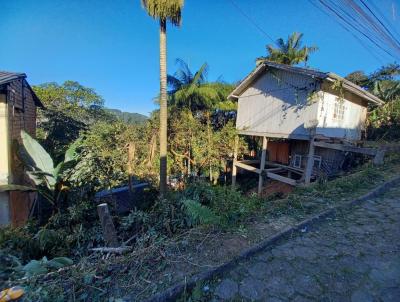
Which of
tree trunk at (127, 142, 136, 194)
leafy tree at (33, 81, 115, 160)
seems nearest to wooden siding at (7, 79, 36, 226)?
leafy tree at (33, 81, 115, 160)

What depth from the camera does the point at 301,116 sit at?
9672 millimetres

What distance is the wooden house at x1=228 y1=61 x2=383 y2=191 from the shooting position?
9102 millimetres

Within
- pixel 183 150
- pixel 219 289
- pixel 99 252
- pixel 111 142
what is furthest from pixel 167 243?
pixel 183 150

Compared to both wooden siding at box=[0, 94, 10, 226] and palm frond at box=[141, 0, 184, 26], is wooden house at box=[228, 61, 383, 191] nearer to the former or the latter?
palm frond at box=[141, 0, 184, 26]

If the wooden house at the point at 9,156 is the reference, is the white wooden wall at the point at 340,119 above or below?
above

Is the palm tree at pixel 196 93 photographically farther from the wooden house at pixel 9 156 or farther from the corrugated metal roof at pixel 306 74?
the wooden house at pixel 9 156

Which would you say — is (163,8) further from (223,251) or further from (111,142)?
(223,251)

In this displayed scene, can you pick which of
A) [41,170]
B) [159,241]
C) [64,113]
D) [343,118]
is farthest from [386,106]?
[64,113]

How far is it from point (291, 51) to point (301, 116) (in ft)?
37.0

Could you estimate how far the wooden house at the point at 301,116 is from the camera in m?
9.10

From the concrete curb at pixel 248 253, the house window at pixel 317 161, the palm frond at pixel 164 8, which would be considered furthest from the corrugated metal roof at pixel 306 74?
the concrete curb at pixel 248 253

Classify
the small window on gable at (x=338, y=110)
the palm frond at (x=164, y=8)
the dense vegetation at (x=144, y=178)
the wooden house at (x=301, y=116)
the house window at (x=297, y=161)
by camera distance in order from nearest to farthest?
the dense vegetation at (x=144, y=178) → the palm frond at (x=164, y=8) → the wooden house at (x=301, y=116) → the small window on gable at (x=338, y=110) → the house window at (x=297, y=161)

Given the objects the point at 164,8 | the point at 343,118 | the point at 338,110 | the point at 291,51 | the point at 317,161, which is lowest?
the point at 317,161

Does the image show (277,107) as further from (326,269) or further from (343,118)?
(326,269)
